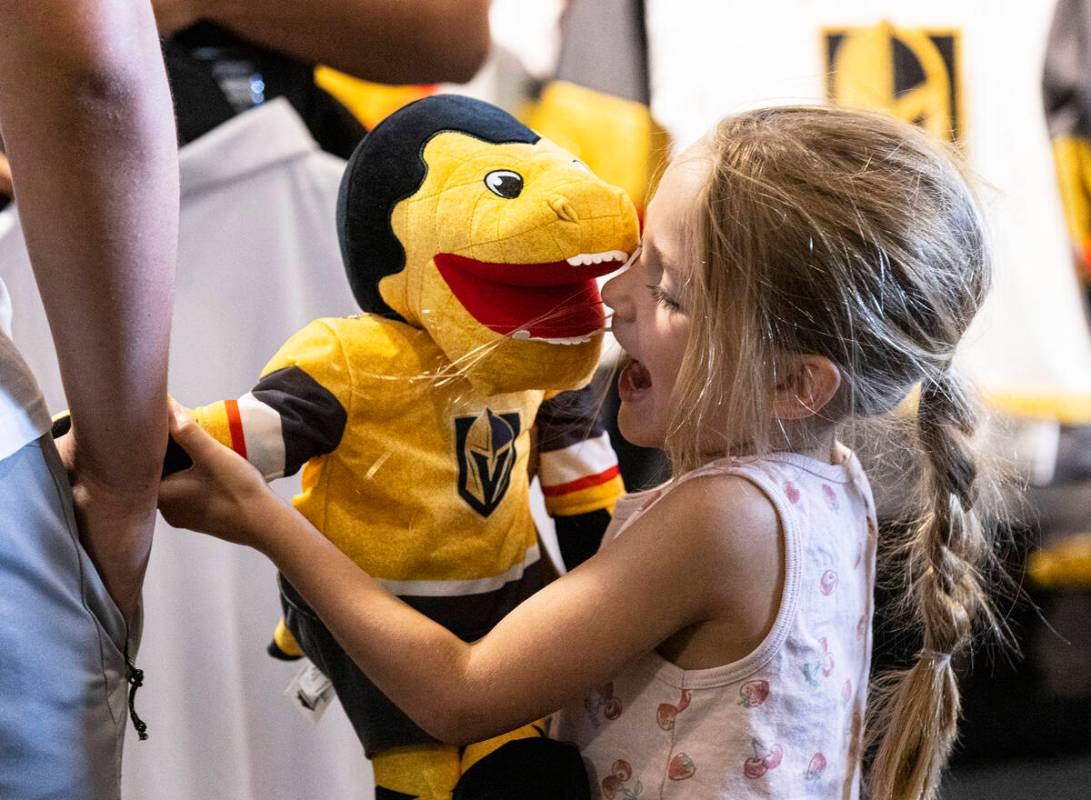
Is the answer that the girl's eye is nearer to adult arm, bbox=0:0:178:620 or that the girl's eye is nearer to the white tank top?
the white tank top

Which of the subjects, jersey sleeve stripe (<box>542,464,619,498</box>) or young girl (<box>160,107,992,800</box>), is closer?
young girl (<box>160,107,992,800</box>)

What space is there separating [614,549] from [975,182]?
247 mm

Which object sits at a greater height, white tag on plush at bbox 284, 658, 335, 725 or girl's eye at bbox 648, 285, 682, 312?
girl's eye at bbox 648, 285, 682, 312

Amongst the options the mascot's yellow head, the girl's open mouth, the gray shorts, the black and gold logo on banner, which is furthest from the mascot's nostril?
the black and gold logo on banner

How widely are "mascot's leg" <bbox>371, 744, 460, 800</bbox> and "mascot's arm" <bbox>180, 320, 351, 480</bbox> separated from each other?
139 mm

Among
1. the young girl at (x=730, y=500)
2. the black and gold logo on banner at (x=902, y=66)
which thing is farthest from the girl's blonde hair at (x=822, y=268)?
the black and gold logo on banner at (x=902, y=66)

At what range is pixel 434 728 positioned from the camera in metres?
0.49

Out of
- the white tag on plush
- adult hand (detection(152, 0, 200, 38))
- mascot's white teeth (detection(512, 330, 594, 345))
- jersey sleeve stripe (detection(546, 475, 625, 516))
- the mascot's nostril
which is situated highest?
adult hand (detection(152, 0, 200, 38))

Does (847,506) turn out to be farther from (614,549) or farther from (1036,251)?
(1036,251)

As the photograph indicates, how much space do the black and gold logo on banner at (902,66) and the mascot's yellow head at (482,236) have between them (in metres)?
0.84

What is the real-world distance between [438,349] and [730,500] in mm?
141

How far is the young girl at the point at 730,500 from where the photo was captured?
49 centimetres

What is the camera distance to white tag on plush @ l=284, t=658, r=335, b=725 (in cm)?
54

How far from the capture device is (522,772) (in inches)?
19.9
